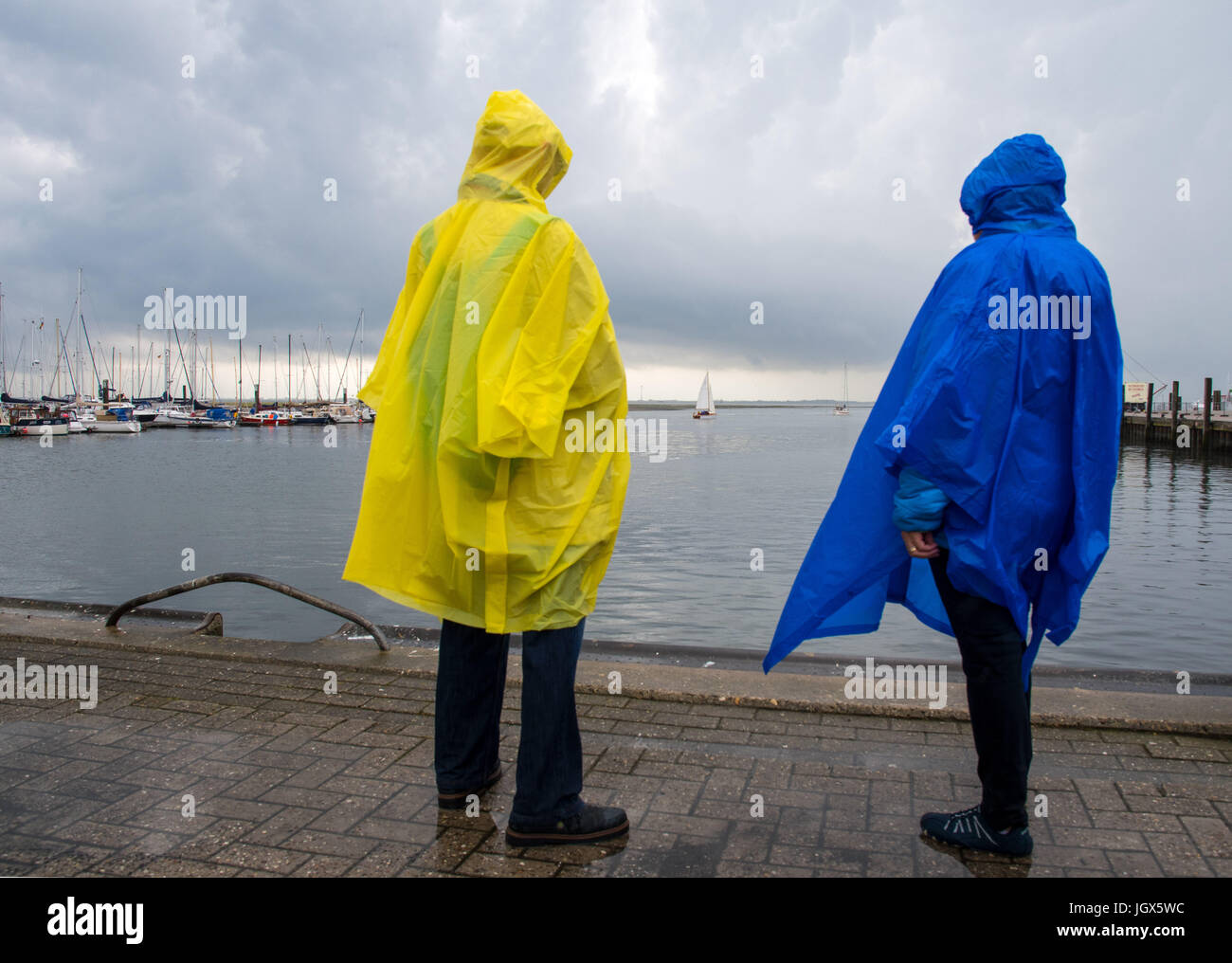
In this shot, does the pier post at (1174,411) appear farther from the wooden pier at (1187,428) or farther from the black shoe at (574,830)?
the black shoe at (574,830)

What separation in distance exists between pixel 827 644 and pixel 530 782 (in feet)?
22.6

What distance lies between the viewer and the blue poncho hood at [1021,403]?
273cm

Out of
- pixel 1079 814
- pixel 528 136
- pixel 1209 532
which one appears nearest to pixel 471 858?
pixel 1079 814

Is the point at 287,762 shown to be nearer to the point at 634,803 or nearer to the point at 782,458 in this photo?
the point at 634,803

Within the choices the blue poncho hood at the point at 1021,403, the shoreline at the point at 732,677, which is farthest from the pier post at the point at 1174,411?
the blue poncho hood at the point at 1021,403

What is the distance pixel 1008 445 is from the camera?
9.02 feet

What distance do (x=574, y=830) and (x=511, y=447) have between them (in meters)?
1.18

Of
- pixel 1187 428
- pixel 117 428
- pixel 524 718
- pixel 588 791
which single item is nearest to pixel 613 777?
pixel 588 791

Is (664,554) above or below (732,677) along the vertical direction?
below

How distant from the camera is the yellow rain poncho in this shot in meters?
2.74

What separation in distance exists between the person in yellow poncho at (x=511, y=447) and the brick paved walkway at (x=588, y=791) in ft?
1.14

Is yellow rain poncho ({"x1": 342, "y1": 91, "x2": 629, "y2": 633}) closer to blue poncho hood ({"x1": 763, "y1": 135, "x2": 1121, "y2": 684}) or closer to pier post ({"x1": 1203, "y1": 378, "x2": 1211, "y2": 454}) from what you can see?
blue poncho hood ({"x1": 763, "y1": 135, "x2": 1121, "y2": 684})

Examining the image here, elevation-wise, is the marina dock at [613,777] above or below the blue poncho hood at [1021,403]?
below

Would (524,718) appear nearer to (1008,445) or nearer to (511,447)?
(511,447)
